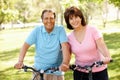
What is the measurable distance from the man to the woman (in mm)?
142

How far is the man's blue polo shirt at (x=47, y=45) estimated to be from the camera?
491cm

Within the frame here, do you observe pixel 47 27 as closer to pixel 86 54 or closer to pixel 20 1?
A: pixel 86 54

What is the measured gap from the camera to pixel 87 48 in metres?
4.69

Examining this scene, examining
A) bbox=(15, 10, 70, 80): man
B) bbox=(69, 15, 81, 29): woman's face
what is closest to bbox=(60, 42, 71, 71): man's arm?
bbox=(15, 10, 70, 80): man

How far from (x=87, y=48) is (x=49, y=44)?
0.56m

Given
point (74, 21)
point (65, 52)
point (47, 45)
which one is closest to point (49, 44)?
point (47, 45)

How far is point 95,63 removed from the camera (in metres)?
4.67

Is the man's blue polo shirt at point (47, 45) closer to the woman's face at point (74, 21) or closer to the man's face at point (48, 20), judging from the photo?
the man's face at point (48, 20)

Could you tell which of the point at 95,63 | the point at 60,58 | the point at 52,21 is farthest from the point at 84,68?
the point at 52,21

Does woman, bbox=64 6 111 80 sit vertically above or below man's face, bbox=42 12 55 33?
below

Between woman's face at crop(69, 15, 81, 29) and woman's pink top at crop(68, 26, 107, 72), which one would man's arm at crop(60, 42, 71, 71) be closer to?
woman's pink top at crop(68, 26, 107, 72)

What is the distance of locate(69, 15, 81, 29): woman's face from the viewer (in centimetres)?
470

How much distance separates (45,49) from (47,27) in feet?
1.03

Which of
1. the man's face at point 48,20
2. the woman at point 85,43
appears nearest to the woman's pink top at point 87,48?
the woman at point 85,43
